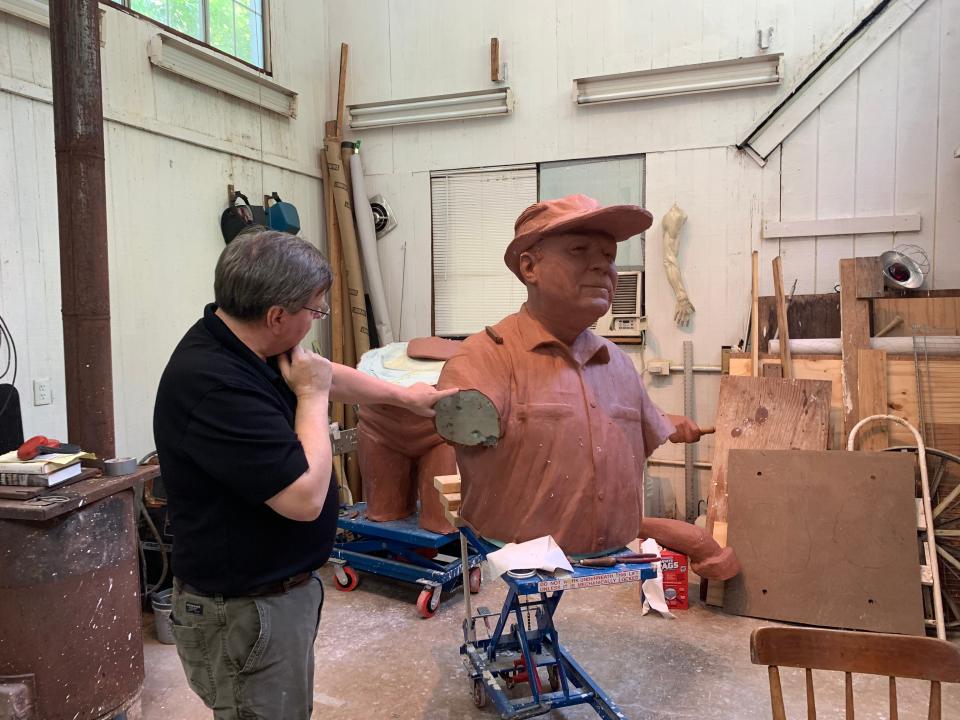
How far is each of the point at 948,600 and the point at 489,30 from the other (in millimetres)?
4538

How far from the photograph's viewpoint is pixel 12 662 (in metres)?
2.18

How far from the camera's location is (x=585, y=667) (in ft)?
10.00

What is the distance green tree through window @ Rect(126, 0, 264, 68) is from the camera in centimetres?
417

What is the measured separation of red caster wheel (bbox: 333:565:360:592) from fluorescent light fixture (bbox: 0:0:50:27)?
3114 mm

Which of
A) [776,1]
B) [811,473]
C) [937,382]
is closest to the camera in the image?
[811,473]

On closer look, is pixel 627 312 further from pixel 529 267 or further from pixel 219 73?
pixel 219 73

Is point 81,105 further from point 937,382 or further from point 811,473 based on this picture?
point 937,382

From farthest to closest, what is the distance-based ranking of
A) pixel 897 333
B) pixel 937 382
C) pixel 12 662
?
pixel 897 333
pixel 937 382
pixel 12 662

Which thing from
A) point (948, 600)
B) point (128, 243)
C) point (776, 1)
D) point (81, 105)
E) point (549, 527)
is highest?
point (776, 1)

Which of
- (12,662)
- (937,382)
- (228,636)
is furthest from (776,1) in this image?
(12,662)

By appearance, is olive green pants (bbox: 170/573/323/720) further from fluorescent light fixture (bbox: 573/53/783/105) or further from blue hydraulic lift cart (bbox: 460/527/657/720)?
fluorescent light fixture (bbox: 573/53/783/105)

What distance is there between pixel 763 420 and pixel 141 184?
379cm

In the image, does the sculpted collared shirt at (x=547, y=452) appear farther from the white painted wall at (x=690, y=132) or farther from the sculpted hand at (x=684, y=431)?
the white painted wall at (x=690, y=132)

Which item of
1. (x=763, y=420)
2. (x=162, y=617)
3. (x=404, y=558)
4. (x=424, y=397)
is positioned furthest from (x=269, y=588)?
(x=763, y=420)
